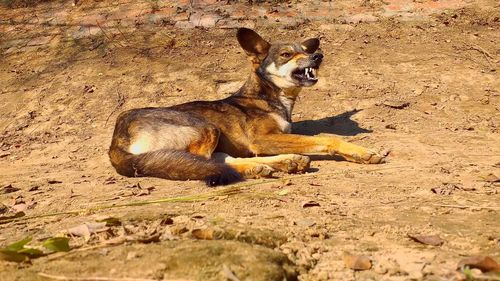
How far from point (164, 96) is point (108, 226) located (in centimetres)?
545

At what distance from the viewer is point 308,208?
3.65 meters

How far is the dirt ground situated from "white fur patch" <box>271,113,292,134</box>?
2.12 ft

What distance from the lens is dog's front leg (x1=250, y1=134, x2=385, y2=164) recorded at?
5.55 m

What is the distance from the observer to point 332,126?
7406 millimetres

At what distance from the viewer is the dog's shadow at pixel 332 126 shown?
708cm

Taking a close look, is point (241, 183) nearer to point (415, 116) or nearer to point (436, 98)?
point (415, 116)

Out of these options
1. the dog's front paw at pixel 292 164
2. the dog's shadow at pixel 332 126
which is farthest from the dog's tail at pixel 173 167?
the dog's shadow at pixel 332 126

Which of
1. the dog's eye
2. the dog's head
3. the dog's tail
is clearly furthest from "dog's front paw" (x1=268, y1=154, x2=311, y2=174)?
the dog's eye

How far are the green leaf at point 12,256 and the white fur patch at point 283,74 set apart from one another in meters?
4.84

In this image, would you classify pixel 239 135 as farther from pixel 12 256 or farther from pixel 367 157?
pixel 12 256

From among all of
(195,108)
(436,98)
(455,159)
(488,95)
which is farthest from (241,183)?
(488,95)

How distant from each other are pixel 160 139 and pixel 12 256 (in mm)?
3185

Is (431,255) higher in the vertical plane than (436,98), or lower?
higher

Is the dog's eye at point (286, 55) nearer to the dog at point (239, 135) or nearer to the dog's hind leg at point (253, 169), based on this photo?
the dog at point (239, 135)
